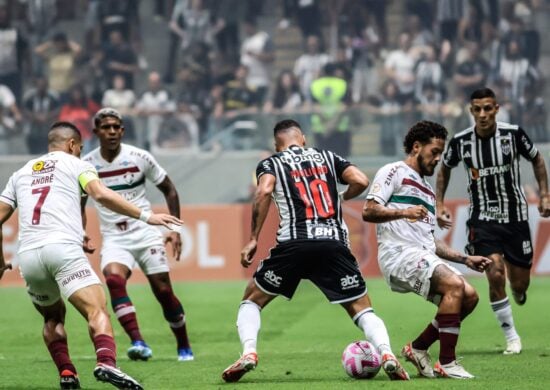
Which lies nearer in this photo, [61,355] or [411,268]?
[61,355]

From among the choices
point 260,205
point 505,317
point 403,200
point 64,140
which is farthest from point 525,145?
point 64,140

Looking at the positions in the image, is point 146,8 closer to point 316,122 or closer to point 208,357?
point 316,122

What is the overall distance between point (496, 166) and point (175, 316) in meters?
3.32

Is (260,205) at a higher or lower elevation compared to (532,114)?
higher

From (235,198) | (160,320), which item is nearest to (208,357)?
(160,320)

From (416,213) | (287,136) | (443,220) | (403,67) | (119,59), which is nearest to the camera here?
(416,213)

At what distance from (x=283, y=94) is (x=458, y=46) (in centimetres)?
371

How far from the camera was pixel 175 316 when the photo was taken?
11.2 m

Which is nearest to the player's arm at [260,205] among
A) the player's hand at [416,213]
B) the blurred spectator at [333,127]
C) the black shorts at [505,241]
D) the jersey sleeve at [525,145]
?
the player's hand at [416,213]

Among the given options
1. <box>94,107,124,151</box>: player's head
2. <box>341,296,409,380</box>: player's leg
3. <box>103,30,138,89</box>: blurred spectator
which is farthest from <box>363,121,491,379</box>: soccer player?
<box>103,30,138,89</box>: blurred spectator

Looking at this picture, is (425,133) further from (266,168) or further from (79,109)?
(79,109)

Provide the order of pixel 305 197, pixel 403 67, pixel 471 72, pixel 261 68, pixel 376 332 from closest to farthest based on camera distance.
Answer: pixel 376 332
pixel 305 197
pixel 471 72
pixel 403 67
pixel 261 68

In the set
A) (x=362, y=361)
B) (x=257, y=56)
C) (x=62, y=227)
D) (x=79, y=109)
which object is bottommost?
(x=362, y=361)

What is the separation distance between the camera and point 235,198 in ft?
72.8
